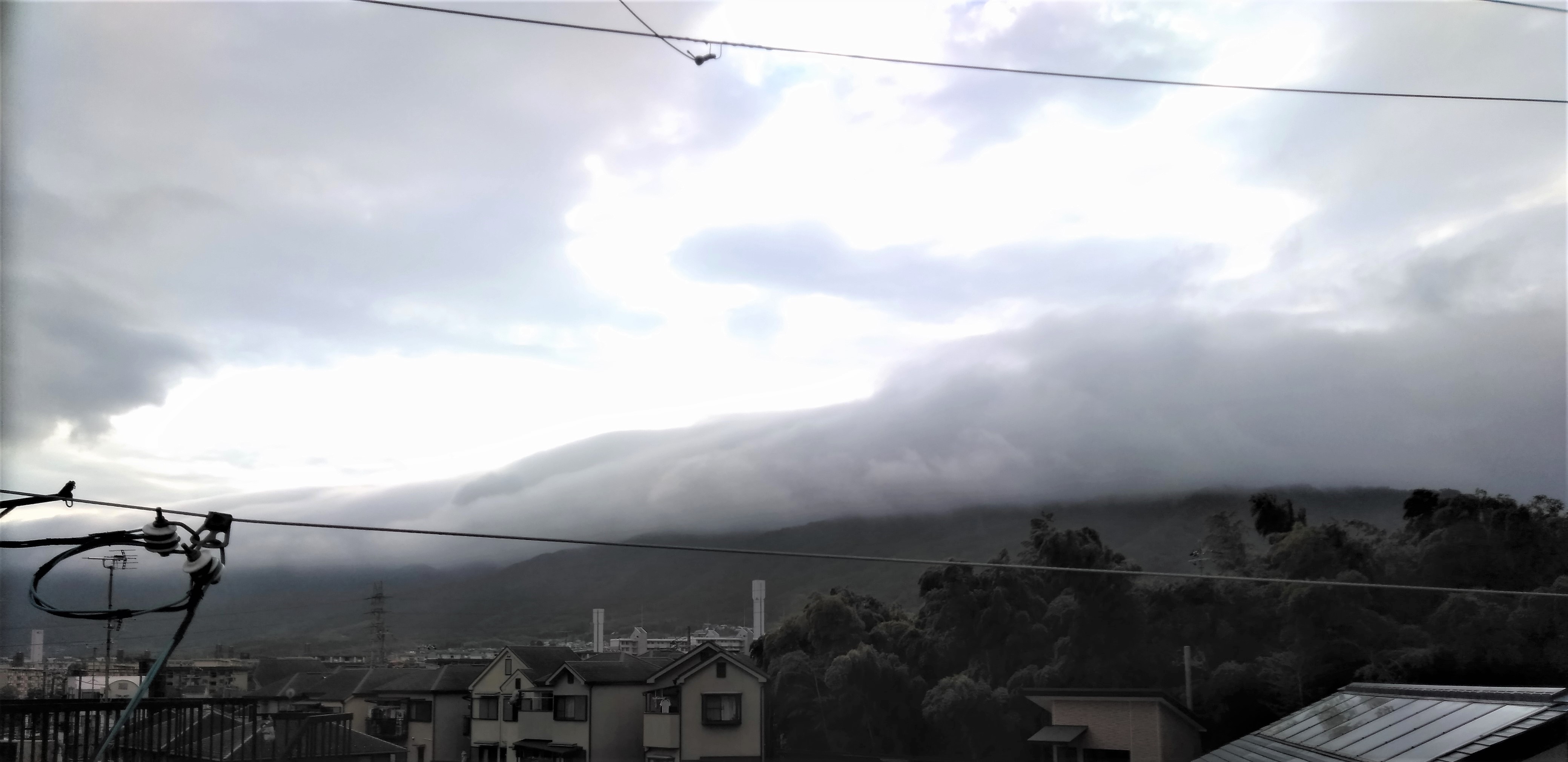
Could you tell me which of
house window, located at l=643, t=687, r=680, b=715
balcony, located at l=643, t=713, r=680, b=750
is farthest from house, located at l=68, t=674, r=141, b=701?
balcony, located at l=643, t=713, r=680, b=750

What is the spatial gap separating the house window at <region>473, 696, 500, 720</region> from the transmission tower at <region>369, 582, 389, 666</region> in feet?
12.7

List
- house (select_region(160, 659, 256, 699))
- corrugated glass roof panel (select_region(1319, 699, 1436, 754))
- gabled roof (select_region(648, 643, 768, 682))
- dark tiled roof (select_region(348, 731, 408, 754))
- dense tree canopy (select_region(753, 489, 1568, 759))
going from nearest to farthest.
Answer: corrugated glass roof panel (select_region(1319, 699, 1436, 754)) → dark tiled roof (select_region(348, 731, 408, 754)) → house (select_region(160, 659, 256, 699)) → gabled roof (select_region(648, 643, 768, 682)) → dense tree canopy (select_region(753, 489, 1568, 759))

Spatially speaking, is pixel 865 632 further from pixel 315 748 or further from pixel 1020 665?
pixel 315 748

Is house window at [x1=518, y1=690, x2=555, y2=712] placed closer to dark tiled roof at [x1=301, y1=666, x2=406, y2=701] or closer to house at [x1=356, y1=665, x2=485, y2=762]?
house at [x1=356, y1=665, x2=485, y2=762]

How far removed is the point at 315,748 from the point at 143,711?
5.69 m

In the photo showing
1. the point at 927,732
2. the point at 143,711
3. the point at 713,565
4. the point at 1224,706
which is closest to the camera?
the point at 143,711

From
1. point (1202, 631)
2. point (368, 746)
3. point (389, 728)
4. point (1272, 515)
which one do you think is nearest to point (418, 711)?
point (389, 728)

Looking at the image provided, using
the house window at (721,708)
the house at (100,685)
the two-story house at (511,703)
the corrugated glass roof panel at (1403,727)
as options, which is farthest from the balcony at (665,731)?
the corrugated glass roof panel at (1403,727)

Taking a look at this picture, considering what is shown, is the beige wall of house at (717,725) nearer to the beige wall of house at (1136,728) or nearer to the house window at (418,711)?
the house window at (418,711)

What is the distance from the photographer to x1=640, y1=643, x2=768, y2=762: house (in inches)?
985

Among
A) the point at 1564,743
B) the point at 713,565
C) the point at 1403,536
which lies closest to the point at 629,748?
the point at 1564,743

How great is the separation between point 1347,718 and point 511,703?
2007 centimetres

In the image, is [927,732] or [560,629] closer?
[927,732]

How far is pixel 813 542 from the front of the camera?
84062mm
